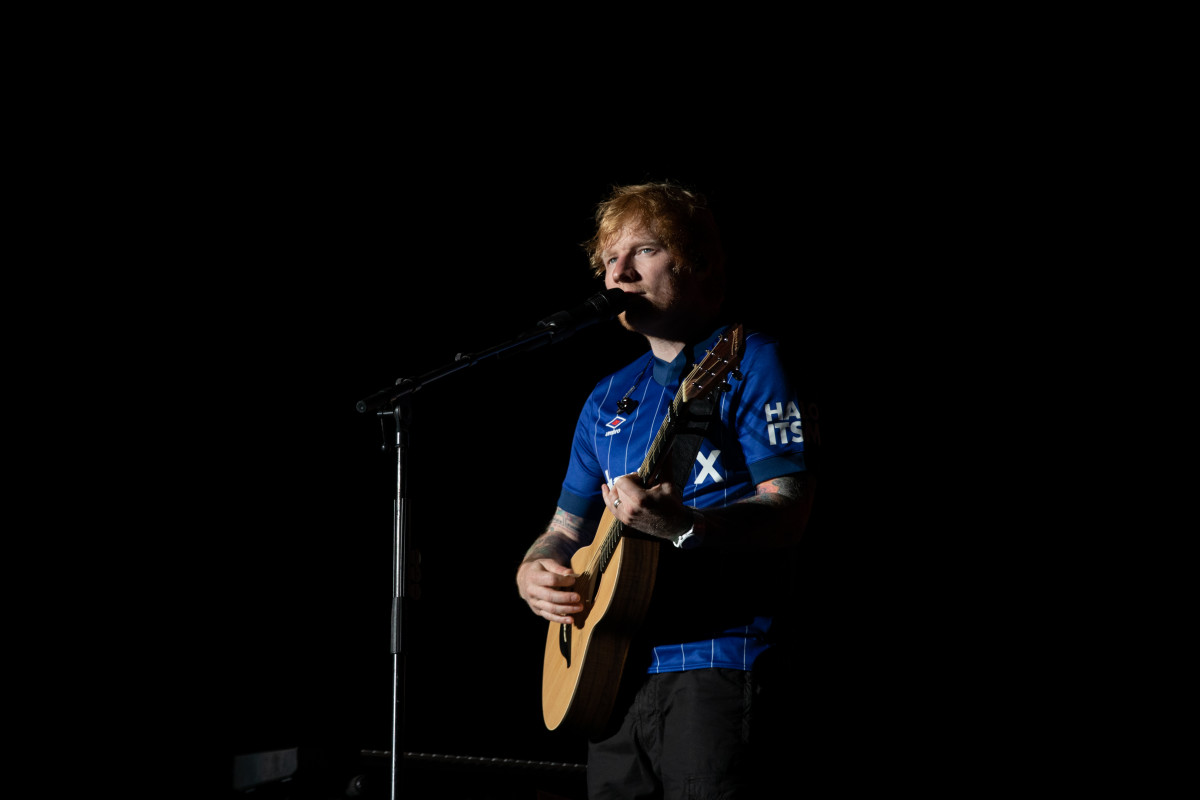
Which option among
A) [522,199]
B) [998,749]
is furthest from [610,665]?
[522,199]

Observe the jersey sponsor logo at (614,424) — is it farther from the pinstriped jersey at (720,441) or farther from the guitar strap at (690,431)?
the guitar strap at (690,431)

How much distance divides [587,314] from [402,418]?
18.6 inches

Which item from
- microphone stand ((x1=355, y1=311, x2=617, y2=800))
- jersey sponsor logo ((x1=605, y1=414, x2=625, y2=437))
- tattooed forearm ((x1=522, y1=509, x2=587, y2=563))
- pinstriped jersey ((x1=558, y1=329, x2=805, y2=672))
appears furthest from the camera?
tattooed forearm ((x1=522, y1=509, x2=587, y2=563))

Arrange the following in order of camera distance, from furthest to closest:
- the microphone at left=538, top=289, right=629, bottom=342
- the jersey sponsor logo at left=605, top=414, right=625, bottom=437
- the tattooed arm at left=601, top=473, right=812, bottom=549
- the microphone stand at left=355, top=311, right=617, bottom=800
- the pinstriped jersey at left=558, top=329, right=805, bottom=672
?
the jersey sponsor logo at left=605, top=414, right=625, bottom=437, the microphone at left=538, top=289, right=629, bottom=342, the microphone stand at left=355, top=311, right=617, bottom=800, the pinstriped jersey at left=558, top=329, right=805, bottom=672, the tattooed arm at left=601, top=473, right=812, bottom=549

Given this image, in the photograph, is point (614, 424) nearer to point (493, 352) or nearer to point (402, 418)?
point (493, 352)

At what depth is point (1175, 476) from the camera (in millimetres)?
3033

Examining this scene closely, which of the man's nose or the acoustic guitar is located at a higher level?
the man's nose

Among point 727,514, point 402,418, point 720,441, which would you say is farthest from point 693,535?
point 402,418

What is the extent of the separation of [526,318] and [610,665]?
2264 mm

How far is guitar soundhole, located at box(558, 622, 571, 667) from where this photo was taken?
2.17m

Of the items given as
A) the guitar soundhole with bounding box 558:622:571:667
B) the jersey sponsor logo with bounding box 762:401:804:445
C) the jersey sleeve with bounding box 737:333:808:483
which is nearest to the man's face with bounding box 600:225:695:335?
the jersey sleeve with bounding box 737:333:808:483

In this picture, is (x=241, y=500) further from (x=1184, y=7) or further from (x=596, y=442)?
(x=1184, y=7)

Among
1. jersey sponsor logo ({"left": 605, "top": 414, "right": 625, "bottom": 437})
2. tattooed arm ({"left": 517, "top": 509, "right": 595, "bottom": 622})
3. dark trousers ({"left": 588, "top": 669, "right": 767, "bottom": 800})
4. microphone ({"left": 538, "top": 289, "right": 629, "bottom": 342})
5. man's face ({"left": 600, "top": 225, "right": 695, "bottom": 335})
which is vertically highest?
man's face ({"left": 600, "top": 225, "right": 695, "bottom": 335})

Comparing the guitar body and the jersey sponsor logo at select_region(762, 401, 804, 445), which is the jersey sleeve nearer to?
the jersey sponsor logo at select_region(762, 401, 804, 445)
